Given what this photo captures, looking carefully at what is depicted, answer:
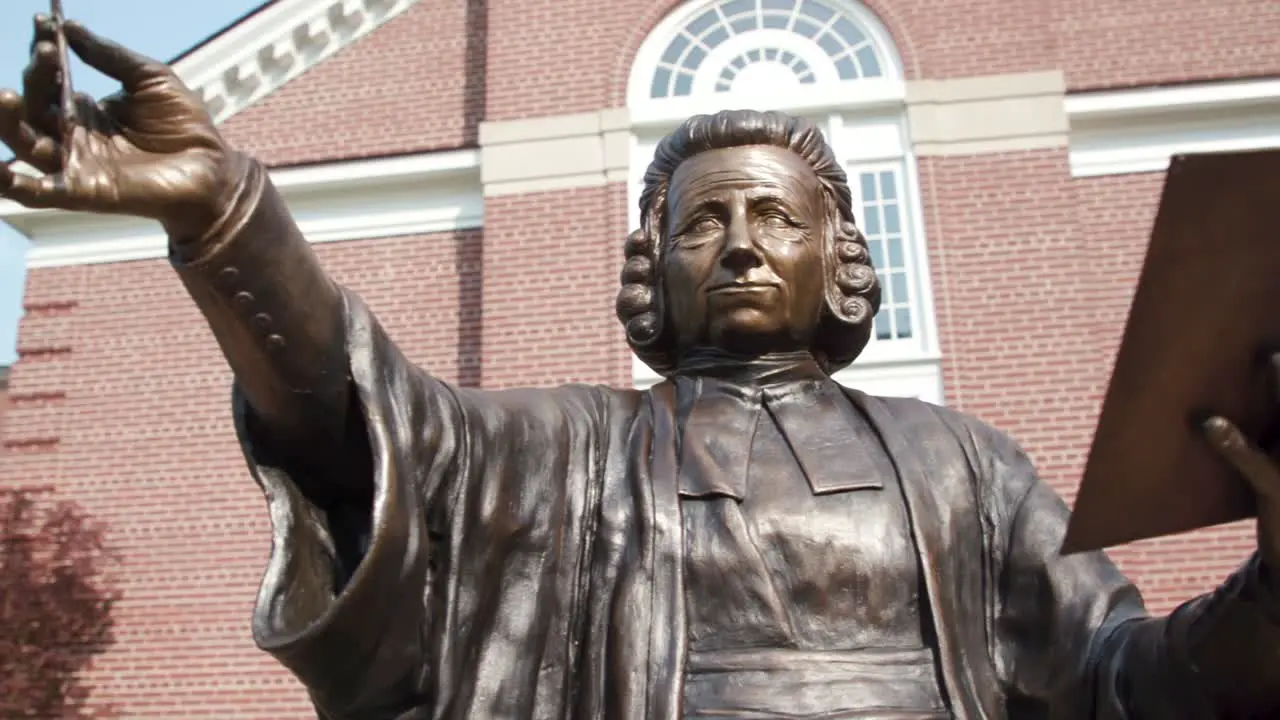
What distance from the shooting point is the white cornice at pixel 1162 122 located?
955 cm

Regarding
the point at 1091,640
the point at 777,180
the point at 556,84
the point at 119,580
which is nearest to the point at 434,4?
the point at 556,84

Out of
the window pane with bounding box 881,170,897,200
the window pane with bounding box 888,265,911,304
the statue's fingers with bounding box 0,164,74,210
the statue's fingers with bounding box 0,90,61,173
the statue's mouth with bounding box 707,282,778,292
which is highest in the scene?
the window pane with bounding box 881,170,897,200

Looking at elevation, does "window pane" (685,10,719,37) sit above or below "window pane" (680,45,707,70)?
above

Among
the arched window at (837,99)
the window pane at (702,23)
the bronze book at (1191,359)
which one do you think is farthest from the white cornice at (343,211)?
the bronze book at (1191,359)

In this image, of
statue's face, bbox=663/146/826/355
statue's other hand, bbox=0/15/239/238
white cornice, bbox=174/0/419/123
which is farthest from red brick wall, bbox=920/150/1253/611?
statue's other hand, bbox=0/15/239/238

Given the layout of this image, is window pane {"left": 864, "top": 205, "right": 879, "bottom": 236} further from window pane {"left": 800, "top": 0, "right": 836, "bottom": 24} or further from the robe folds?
the robe folds

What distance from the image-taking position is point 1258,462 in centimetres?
153

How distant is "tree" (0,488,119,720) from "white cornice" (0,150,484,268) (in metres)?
2.37

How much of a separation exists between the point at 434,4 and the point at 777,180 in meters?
9.69

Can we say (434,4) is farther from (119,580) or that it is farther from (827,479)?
(827,479)

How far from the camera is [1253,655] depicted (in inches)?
67.1

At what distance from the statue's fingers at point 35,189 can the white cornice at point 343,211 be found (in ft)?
28.7

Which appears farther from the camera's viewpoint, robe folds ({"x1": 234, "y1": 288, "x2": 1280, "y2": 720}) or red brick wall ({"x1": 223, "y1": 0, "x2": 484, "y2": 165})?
red brick wall ({"x1": 223, "y1": 0, "x2": 484, "y2": 165})

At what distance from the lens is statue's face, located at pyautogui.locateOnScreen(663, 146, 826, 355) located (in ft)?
7.43
